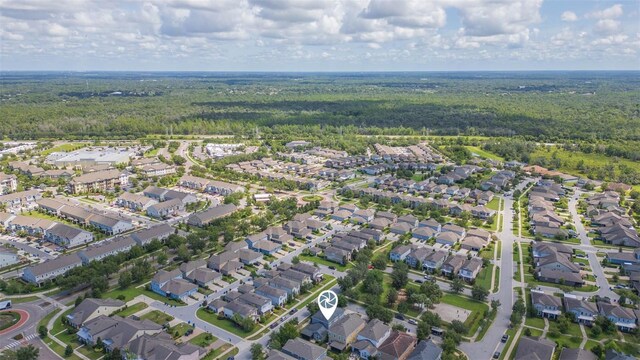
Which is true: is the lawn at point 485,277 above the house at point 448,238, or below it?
below

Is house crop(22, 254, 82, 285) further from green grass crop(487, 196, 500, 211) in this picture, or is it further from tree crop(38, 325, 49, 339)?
green grass crop(487, 196, 500, 211)

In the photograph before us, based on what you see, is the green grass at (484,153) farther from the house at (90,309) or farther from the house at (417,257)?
the house at (90,309)

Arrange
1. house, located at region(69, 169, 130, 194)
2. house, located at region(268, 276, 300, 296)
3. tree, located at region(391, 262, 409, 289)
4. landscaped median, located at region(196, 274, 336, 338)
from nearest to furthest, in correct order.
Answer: landscaped median, located at region(196, 274, 336, 338)
house, located at region(268, 276, 300, 296)
tree, located at region(391, 262, 409, 289)
house, located at region(69, 169, 130, 194)

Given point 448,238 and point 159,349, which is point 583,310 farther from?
point 159,349

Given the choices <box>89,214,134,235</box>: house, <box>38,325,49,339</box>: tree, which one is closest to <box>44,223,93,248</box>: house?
<box>89,214,134,235</box>: house

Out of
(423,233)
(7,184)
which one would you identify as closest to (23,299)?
(7,184)

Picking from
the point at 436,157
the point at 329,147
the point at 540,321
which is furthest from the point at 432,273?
the point at 329,147

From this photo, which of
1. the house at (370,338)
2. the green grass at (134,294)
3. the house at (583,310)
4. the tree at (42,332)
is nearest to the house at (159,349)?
the green grass at (134,294)
